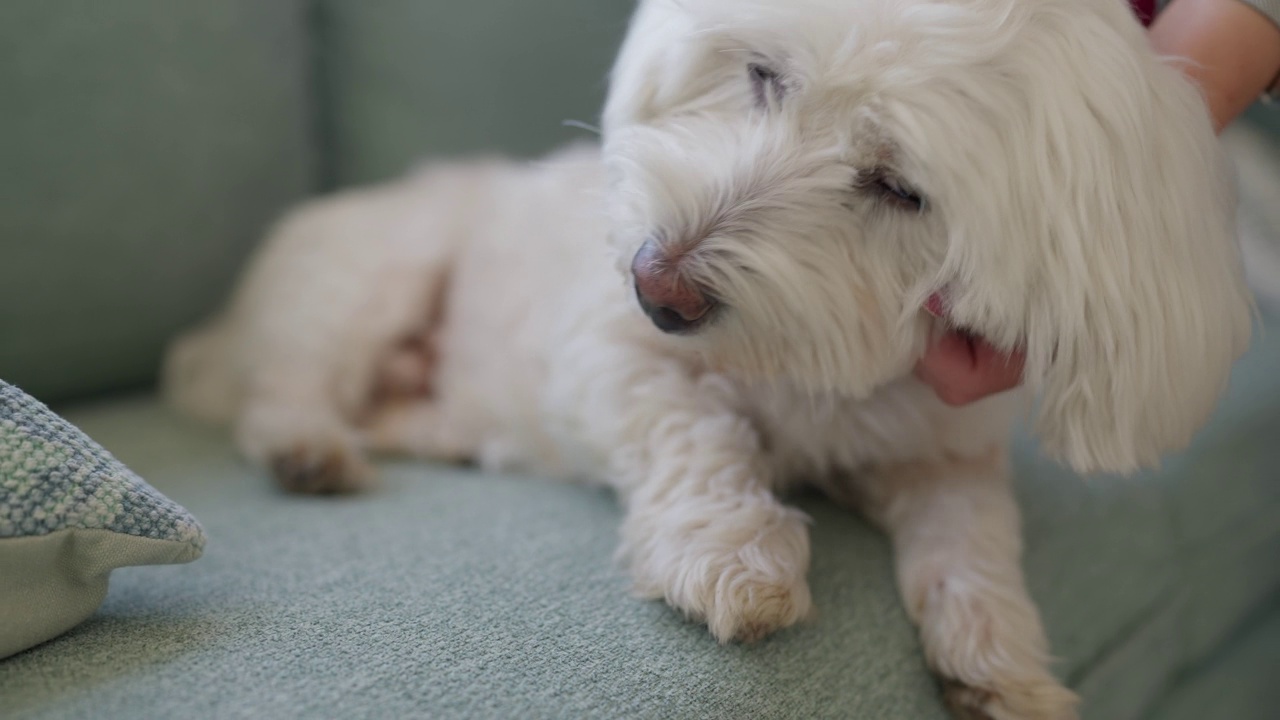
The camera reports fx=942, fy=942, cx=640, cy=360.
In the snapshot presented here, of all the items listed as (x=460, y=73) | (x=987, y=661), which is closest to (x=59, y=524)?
(x=987, y=661)

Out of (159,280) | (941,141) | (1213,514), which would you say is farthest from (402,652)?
(1213,514)

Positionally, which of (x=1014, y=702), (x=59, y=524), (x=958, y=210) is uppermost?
(x=958, y=210)

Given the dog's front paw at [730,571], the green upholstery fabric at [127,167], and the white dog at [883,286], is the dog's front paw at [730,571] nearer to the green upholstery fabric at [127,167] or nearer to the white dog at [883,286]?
the white dog at [883,286]

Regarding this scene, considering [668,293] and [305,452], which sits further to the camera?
[305,452]

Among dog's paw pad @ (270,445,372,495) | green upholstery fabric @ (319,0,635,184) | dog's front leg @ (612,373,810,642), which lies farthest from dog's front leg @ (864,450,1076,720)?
green upholstery fabric @ (319,0,635,184)

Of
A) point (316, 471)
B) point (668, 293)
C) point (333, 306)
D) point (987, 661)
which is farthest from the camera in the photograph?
point (333, 306)

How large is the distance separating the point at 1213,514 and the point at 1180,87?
2.50 ft

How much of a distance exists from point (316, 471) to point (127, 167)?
532 mm

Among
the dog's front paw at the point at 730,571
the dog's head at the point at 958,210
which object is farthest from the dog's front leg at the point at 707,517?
the dog's head at the point at 958,210

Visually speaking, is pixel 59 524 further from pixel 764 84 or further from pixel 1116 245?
pixel 1116 245

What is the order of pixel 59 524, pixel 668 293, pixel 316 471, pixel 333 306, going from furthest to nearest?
pixel 333 306, pixel 316 471, pixel 668 293, pixel 59 524

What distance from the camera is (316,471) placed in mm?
1264

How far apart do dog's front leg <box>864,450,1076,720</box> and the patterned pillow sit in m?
0.72

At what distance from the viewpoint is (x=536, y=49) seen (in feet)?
5.54
